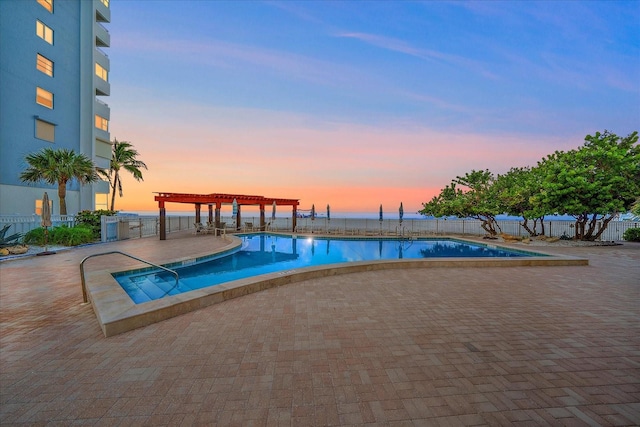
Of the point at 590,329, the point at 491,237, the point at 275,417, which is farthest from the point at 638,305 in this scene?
the point at 491,237

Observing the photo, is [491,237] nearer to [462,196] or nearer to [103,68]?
[462,196]

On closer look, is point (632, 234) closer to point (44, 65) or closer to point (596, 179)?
point (596, 179)

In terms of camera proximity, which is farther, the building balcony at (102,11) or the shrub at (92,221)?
the building balcony at (102,11)

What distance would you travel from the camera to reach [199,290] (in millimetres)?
5254

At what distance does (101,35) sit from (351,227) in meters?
27.0

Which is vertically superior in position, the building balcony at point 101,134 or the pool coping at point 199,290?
the building balcony at point 101,134

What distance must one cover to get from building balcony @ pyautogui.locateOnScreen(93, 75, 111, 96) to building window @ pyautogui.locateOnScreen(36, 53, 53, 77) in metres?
3.46

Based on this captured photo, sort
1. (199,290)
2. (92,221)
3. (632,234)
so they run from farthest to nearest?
(632,234), (92,221), (199,290)

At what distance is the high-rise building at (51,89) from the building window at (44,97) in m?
0.06

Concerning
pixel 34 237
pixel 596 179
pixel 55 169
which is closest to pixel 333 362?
pixel 34 237

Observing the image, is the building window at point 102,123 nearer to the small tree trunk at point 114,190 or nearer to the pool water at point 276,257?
the small tree trunk at point 114,190

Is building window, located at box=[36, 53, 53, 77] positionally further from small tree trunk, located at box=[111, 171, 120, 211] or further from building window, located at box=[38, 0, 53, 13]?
small tree trunk, located at box=[111, 171, 120, 211]

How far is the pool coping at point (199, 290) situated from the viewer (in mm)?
3979

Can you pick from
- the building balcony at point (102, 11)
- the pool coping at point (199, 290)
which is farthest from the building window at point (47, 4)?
the pool coping at point (199, 290)
